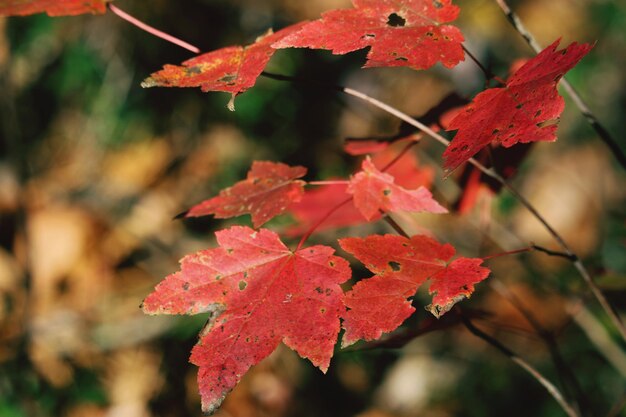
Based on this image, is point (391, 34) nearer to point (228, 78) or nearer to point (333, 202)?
point (228, 78)

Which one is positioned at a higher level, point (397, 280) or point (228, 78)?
point (228, 78)

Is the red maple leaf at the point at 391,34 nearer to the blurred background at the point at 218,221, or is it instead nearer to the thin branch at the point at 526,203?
the thin branch at the point at 526,203

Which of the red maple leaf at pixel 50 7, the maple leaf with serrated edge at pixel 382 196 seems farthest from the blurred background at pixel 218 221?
the red maple leaf at pixel 50 7

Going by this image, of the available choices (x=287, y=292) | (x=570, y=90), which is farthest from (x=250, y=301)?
(x=570, y=90)

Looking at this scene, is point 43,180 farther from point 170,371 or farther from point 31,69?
point 170,371

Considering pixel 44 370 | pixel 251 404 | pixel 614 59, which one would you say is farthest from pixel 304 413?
pixel 614 59
